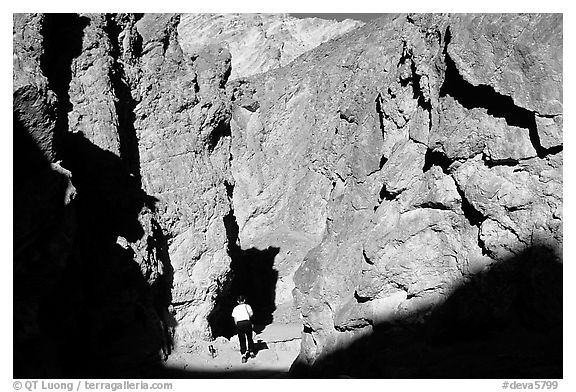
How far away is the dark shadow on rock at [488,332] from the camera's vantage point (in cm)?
684

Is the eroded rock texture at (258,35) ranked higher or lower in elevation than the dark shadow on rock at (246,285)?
higher

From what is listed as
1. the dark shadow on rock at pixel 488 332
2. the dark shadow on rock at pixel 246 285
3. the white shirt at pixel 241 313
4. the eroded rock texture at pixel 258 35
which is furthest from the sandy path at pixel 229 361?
the eroded rock texture at pixel 258 35

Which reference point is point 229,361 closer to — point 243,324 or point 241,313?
point 243,324

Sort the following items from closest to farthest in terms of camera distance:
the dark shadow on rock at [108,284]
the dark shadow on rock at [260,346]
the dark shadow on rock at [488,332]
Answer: the dark shadow on rock at [488,332], the dark shadow on rock at [108,284], the dark shadow on rock at [260,346]

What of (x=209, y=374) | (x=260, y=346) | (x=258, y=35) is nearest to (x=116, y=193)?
(x=209, y=374)

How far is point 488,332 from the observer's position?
7715mm

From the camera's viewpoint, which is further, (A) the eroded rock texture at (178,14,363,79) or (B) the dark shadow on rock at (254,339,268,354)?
(A) the eroded rock texture at (178,14,363,79)

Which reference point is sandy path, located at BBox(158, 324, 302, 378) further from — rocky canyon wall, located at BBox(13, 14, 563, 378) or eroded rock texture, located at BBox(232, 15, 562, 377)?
eroded rock texture, located at BBox(232, 15, 562, 377)

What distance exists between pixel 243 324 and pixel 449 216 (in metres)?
4.73

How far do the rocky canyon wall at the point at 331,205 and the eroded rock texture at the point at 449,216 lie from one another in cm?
3

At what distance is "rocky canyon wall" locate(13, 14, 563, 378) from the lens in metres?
7.32

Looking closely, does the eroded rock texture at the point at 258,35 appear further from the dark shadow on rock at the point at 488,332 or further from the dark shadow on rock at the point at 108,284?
the dark shadow on rock at the point at 488,332

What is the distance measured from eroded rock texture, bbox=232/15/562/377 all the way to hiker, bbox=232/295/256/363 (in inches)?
44.2

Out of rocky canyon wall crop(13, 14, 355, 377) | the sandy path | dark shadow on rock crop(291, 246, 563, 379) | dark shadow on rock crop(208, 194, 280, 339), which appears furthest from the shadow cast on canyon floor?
dark shadow on rock crop(208, 194, 280, 339)
